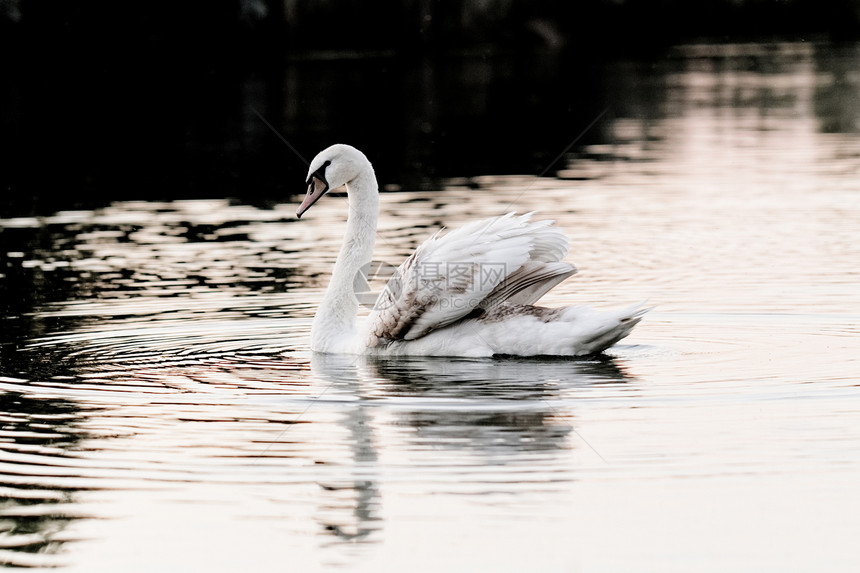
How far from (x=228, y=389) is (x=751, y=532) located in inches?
178

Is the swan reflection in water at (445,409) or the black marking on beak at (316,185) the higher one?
the black marking on beak at (316,185)

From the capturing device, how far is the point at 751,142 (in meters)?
29.0

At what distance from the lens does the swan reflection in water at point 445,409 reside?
7.82 m

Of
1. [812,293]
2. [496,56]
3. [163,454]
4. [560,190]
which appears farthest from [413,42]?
[163,454]

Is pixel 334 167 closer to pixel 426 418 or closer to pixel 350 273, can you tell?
pixel 350 273

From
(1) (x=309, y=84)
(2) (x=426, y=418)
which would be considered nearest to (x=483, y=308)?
(2) (x=426, y=418)

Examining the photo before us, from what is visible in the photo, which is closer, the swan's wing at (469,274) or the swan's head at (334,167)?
the swan's wing at (469,274)

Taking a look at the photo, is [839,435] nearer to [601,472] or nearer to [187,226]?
[601,472]

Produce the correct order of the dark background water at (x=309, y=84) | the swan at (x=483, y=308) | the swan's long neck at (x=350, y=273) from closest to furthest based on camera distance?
the swan at (x=483, y=308)
the swan's long neck at (x=350, y=273)
the dark background water at (x=309, y=84)

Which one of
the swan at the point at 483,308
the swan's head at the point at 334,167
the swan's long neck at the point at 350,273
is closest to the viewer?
the swan at the point at 483,308

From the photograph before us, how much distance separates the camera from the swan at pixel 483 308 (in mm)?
10914

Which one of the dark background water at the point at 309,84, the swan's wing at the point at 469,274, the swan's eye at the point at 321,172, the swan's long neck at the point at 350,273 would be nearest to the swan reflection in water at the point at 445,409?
the swan's long neck at the point at 350,273

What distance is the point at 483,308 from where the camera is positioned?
11328mm

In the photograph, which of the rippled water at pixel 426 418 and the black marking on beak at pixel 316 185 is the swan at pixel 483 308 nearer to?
the rippled water at pixel 426 418
